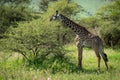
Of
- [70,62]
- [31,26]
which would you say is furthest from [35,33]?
[70,62]

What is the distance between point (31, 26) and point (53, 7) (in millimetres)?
10996

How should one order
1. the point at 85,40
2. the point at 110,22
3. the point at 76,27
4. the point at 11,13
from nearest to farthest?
1. the point at 85,40
2. the point at 76,27
3. the point at 110,22
4. the point at 11,13

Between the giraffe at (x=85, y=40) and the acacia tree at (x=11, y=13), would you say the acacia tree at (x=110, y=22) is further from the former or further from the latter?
the giraffe at (x=85, y=40)

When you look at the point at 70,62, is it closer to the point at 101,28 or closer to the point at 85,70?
the point at 85,70

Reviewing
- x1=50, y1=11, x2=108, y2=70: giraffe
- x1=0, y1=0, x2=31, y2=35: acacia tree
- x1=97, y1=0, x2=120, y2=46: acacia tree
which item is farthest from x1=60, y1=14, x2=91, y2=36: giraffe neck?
x1=0, y1=0, x2=31, y2=35: acacia tree

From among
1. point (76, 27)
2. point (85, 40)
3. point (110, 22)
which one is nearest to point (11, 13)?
point (110, 22)

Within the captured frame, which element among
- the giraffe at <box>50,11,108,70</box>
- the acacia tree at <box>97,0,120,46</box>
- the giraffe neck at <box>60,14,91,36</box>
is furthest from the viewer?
the acacia tree at <box>97,0,120,46</box>

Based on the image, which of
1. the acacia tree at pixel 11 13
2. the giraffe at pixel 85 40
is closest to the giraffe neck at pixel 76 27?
the giraffe at pixel 85 40

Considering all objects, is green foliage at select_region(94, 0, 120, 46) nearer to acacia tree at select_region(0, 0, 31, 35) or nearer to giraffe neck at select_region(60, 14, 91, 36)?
acacia tree at select_region(0, 0, 31, 35)

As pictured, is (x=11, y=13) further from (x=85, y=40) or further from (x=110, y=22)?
(x=85, y=40)

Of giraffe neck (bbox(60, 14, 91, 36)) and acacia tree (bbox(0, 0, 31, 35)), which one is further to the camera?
acacia tree (bbox(0, 0, 31, 35))

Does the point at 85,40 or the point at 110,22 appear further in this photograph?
the point at 110,22

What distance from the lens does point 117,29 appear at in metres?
22.2

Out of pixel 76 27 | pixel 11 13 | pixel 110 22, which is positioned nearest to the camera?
pixel 76 27
